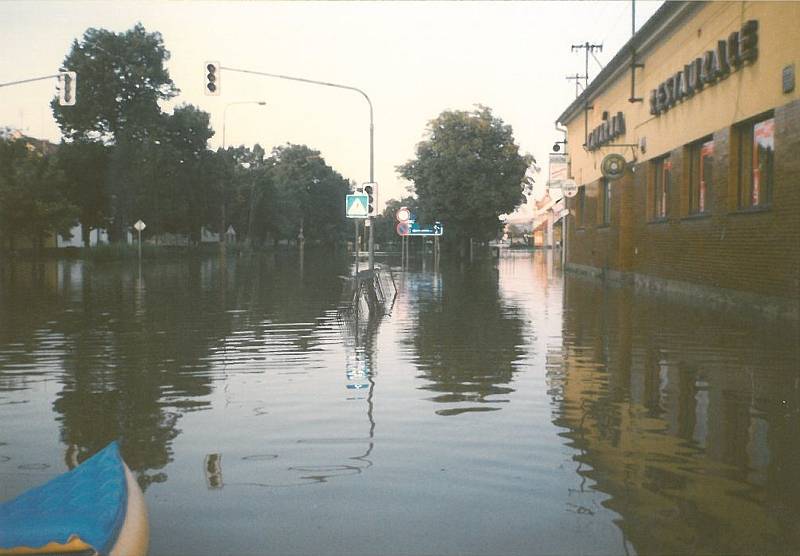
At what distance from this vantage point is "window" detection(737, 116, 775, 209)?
18.0 m

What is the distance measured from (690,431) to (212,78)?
18095mm

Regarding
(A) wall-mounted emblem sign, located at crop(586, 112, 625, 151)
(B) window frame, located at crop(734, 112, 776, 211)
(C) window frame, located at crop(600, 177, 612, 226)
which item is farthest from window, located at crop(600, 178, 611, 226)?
(B) window frame, located at crop(734, 112, 776, 211)

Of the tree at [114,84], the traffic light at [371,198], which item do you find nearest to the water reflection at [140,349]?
the traffic light at [371,198]

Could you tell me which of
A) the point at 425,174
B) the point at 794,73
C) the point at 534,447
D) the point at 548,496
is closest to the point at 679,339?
the point at 794,73

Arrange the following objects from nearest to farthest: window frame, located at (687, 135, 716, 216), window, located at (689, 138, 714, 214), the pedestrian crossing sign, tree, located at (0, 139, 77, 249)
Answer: the pedestrian crossing sign
window frame, located at (687, 135, 716, 216)
window, located at (689, 138, 714, 214)
tree, located at (0, 139, 77, 249)

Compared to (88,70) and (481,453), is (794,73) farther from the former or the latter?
(88,70)

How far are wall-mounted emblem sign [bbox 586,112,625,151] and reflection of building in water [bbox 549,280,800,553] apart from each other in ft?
56.8

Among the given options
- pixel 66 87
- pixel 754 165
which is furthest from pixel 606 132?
pixel 66 87

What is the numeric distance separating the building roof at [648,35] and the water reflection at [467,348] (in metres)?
8.52

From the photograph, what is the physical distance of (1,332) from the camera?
1497 cm

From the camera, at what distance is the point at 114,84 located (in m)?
60.7

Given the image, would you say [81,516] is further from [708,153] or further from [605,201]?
[605,201]

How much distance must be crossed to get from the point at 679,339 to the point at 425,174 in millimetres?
45085

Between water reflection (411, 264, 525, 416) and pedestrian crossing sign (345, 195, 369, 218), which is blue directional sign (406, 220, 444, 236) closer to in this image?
water reflection (411, 264, 525, 416)
